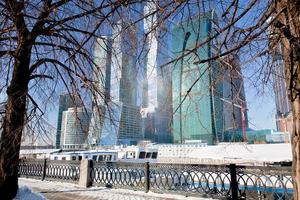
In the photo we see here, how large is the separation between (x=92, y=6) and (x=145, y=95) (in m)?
1.68

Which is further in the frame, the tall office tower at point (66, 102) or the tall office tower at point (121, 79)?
the tall office tower at point (66, 102)

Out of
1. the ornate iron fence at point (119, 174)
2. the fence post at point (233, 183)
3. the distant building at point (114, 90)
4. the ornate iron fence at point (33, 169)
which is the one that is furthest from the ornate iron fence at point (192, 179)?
the ornate iron fence at point (33, 169)

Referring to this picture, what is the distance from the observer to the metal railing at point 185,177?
6605mm

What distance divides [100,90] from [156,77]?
7.51 ft

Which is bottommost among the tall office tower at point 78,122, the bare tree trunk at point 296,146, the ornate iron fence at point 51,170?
the ornate iron fence at point 51,170

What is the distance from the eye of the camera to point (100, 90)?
548cm

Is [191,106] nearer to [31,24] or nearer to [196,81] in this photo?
[196,81]

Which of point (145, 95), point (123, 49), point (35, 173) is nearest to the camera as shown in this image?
point (123, 49)

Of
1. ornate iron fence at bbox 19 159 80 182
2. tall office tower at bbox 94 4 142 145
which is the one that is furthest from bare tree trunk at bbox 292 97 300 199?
ornate iron fence at bbox 19 159 80 182

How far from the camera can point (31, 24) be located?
4.46m

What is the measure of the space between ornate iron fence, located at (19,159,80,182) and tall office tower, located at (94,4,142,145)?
651 cm

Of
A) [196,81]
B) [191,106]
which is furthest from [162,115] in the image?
[196,81]

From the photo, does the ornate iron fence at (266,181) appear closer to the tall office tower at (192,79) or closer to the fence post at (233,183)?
the fence post at (233,183)

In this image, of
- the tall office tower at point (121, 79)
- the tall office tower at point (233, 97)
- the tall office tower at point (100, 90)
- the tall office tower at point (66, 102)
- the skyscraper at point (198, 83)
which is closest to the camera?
the tall office tower at point (233, 97)
